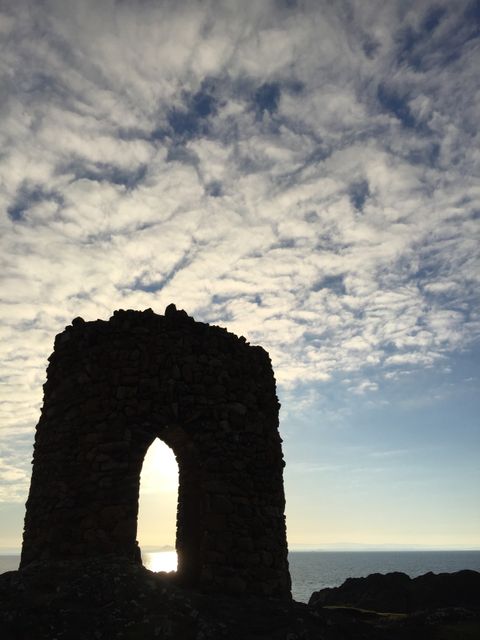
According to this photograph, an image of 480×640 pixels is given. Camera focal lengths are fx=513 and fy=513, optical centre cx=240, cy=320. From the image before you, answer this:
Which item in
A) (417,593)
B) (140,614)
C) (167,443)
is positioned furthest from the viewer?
(417,593)

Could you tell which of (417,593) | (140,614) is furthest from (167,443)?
(417,593)

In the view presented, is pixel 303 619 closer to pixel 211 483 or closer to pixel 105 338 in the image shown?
pixel 211 483

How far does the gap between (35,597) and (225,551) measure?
3584mm

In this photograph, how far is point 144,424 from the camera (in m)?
9.37

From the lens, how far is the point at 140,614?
21.2 feet

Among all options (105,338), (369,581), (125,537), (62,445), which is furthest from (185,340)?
(369,581)

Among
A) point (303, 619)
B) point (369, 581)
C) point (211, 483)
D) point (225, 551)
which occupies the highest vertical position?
point (211, 483)

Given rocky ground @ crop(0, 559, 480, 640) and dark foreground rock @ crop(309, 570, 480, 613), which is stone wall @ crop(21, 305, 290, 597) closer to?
rocky ground @ crop(0, 559, 480, 640)

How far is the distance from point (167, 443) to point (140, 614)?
4258 millimetres

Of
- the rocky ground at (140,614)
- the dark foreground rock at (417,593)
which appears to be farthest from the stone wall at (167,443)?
the dark foreground rock at (417,593)

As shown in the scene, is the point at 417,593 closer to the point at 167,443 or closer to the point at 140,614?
the point at 167,443

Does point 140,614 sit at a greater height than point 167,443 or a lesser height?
lesser

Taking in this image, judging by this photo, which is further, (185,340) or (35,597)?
(185,340)

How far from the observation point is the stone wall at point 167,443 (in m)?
8.87
